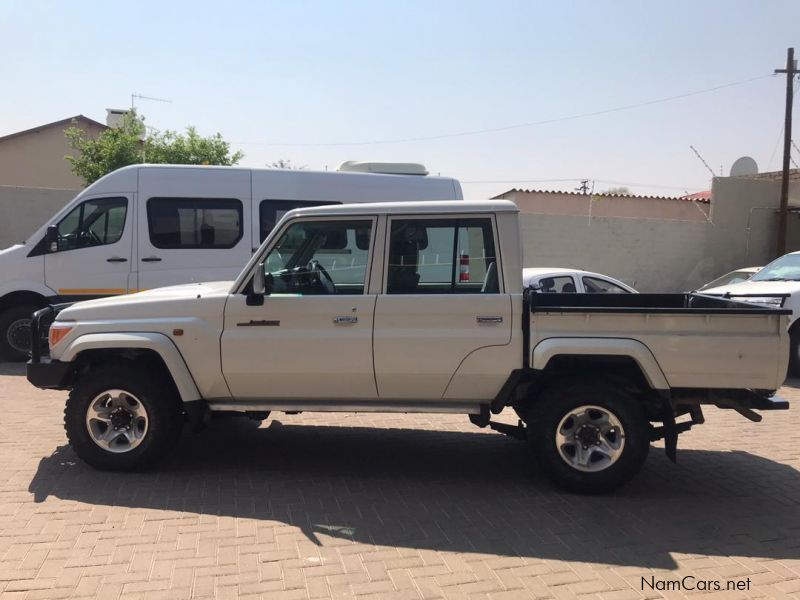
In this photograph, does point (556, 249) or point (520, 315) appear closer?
point (520, 315)

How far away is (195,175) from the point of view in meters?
9.16

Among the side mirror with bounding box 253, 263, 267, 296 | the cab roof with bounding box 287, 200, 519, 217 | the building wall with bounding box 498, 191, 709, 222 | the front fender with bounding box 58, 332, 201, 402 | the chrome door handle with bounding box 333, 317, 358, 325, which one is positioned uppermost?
the building wall with bounding box 498, 191, 709, 222

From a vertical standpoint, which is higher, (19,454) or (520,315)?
(520,315)

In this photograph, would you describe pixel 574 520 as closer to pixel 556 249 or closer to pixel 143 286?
pixel 143 286

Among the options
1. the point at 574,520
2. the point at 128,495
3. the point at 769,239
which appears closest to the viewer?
the point at 574,520

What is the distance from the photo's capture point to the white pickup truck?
14.7 feet

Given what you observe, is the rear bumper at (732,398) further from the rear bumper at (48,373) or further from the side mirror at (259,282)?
the rear bumper at (48,373)

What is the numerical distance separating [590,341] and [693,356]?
2.21ft

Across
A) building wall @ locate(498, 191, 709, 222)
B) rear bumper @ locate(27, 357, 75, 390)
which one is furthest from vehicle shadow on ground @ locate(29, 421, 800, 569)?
building wall @ locate(498, 191, 709, 222)

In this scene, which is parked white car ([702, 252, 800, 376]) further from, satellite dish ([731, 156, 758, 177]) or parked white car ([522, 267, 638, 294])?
satellite dish ([731, 156, 758, 177])

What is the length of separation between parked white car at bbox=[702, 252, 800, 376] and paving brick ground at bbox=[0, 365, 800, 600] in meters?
2.96

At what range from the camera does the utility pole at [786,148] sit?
1862 centimetres

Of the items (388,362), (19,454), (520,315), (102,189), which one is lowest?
(19,454)

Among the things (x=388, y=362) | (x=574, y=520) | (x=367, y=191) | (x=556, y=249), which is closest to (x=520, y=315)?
(x=388, y=362)
